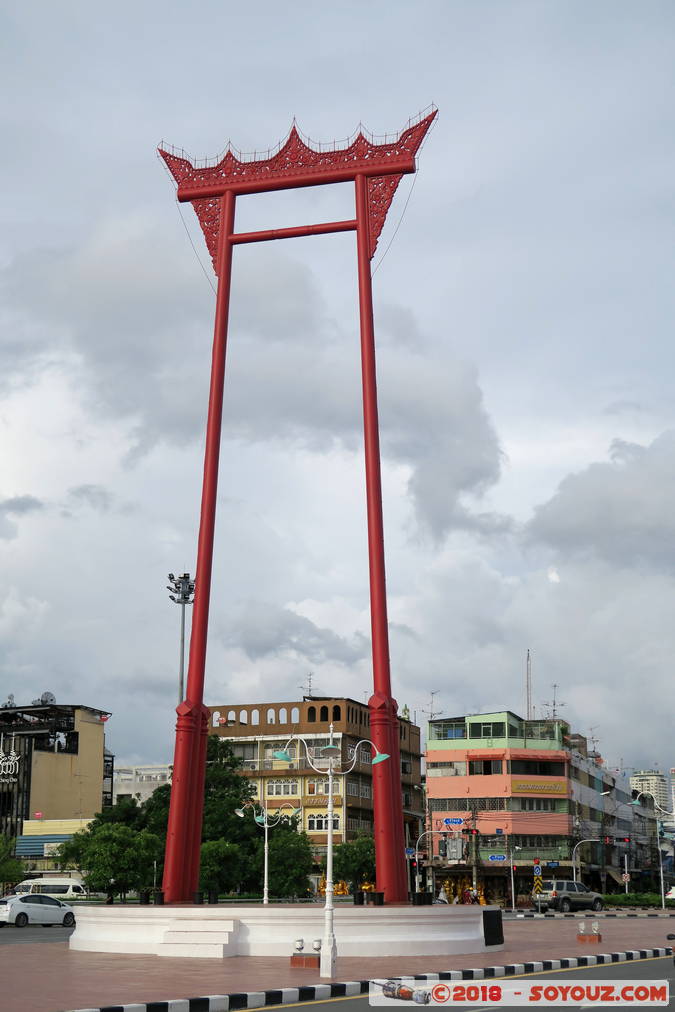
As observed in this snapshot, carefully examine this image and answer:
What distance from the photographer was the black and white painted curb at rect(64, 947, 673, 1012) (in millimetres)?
13984

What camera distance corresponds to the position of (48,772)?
295ft

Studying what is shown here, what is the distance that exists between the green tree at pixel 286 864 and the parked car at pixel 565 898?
1273 cm

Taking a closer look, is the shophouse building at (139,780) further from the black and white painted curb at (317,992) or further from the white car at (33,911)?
the black and white painted curb at (317,992)

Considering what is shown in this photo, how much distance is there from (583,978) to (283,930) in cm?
689

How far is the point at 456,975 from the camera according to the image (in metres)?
18.5

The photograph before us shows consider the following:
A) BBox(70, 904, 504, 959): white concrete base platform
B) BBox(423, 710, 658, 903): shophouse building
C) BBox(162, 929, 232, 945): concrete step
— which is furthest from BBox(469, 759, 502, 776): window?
BBox(162, 929, 232, 945): concrete step

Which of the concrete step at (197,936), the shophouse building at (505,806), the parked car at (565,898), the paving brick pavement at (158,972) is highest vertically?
the shophouse building at (505,806)

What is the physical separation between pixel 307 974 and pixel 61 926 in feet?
98.7

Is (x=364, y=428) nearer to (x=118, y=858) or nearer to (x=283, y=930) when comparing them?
(x=283, y=930)

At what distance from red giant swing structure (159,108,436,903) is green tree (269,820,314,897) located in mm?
34968

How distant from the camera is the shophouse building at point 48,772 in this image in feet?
274

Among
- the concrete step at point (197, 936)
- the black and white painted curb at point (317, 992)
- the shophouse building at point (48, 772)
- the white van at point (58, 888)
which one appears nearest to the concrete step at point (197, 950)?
the concrete step at point (197, 936)

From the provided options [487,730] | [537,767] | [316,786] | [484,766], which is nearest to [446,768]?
[484,766]

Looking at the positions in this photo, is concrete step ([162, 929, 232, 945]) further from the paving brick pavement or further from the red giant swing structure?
the red giant swing structure
